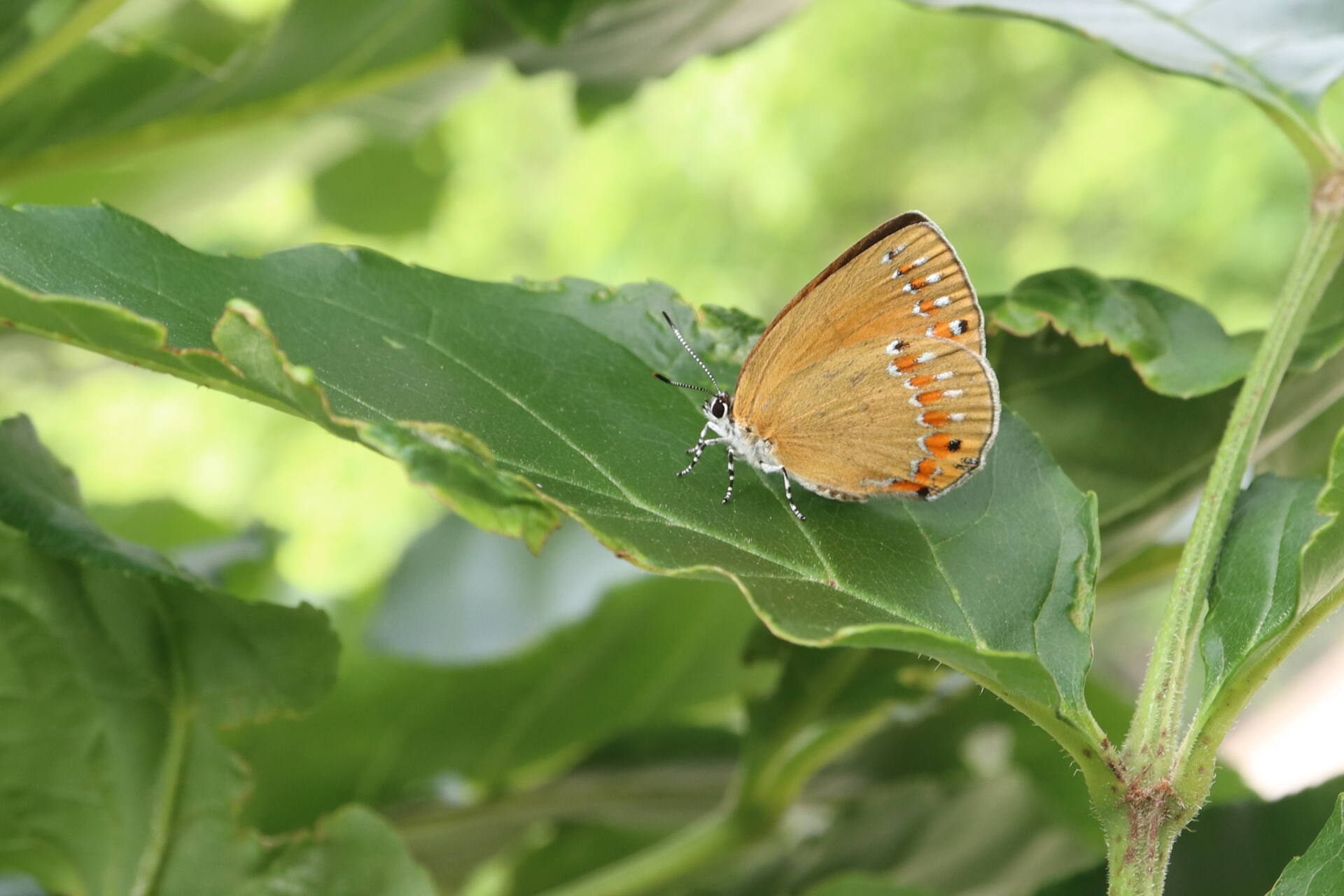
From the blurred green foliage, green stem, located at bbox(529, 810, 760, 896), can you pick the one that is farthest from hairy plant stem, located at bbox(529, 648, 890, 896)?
the blurred green foliage

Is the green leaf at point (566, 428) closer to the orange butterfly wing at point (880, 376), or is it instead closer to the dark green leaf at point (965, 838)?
the orange butterfly wing at point (880, 376)

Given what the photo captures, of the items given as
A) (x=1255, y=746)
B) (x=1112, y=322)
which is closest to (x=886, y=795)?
(x=1112, y=322)

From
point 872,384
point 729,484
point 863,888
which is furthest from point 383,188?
point 863,888

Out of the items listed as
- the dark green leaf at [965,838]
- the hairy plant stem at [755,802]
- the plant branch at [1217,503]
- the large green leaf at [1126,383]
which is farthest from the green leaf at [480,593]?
the plant branch at [1217,503]

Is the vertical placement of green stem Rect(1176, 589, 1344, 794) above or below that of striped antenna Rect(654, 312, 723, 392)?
below

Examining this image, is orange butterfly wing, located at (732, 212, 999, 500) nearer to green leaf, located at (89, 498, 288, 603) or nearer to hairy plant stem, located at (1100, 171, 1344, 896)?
hairy plant stem, located at (1100, 171, 1344, 896)

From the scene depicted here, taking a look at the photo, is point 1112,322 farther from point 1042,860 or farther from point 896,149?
point 896,149

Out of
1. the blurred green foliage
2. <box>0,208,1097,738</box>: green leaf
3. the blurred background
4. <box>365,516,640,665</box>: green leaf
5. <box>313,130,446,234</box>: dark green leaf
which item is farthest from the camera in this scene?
the blurred green foliage
